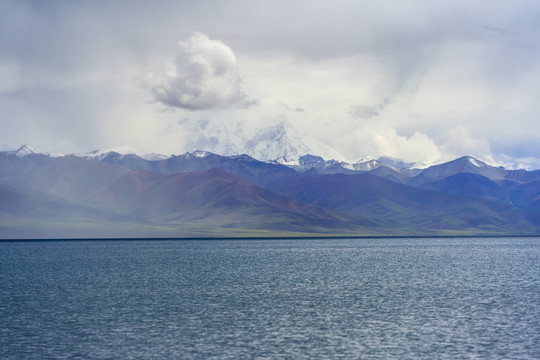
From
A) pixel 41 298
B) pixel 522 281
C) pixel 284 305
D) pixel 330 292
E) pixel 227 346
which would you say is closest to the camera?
pixel 227 346

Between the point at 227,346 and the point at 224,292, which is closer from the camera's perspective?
the point at 227,346

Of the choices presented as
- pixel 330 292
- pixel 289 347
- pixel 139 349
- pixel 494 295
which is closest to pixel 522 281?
pixel 494 295

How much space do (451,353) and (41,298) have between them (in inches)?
1977

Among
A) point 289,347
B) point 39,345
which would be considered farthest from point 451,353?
point 39,345

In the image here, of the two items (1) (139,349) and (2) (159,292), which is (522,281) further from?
(1) (139,349)

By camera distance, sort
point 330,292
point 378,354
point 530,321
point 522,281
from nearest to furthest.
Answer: point 378,354 → point 530,321 → point 330,292 → point 522,281

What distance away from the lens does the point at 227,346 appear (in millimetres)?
46500

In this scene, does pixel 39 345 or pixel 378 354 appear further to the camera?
pixel 39 345

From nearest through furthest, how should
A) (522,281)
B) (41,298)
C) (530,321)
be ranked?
(530,321), (41,298), (522,281)

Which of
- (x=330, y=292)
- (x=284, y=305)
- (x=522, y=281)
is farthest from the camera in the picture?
(x=522, y=281)

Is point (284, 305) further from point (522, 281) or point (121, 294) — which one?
point (522, 281)

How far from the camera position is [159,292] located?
3159 inches

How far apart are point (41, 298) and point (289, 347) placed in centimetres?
4018

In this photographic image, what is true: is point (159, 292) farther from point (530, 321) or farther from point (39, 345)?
point (530, 321)
